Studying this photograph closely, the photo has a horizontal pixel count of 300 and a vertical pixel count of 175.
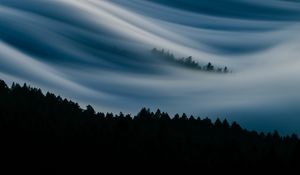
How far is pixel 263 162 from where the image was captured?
2516 cm

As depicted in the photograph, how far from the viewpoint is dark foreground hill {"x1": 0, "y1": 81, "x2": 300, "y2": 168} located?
24.5 m

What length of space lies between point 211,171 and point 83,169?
3625mm

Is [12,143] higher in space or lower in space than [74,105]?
lower

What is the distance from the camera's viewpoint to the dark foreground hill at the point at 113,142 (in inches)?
964

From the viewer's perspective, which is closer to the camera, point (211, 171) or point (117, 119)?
point (211, 171)

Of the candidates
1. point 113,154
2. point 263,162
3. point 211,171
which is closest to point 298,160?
point 263,162

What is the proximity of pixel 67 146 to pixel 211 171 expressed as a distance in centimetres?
417

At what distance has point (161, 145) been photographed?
995 inches

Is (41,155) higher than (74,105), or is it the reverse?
(74,105)

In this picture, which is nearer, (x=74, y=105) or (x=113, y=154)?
(x=113, y=154)

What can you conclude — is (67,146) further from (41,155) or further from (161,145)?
(161,145)

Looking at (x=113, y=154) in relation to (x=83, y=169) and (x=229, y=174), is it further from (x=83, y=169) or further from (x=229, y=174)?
(x=229, y=174)

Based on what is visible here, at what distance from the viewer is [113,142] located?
2498 cm

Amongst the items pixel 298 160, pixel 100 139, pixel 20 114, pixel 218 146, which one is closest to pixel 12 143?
pixel 20 114
